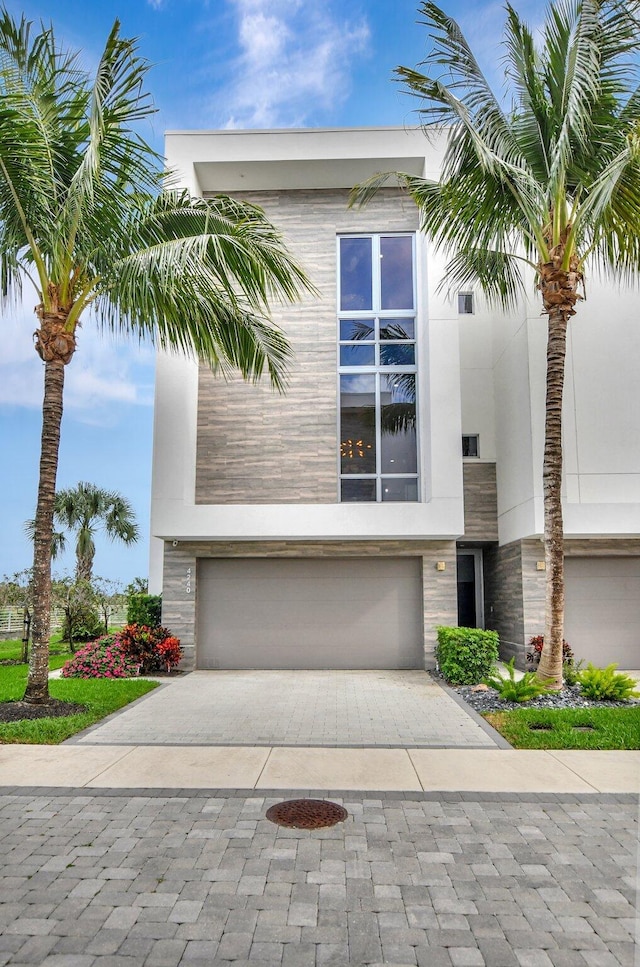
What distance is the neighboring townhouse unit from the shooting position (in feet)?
41.1

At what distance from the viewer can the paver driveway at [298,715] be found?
7266mm

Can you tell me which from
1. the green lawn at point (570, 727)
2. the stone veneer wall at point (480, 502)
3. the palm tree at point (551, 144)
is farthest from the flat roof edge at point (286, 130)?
the green lawn at point (570, 727)

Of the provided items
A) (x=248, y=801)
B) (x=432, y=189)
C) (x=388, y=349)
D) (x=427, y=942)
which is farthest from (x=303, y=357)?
(x=427, y=942)

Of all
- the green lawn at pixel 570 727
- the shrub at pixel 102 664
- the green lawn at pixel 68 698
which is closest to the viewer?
the green lawn at pixel 570 727

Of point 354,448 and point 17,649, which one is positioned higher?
point 354,448

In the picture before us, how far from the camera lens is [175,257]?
25.4ft

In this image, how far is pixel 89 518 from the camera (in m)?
21.8

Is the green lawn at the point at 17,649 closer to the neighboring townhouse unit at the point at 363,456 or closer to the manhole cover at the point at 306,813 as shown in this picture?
the neighboring townhouse unit at the point at 363,456

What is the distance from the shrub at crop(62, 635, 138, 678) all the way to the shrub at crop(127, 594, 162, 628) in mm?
1287

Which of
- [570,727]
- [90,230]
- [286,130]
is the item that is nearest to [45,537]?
[90,230]

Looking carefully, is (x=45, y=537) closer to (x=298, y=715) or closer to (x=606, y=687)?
(x=298, y=715)

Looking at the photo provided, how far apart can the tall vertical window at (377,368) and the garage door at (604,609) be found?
12.2 feet

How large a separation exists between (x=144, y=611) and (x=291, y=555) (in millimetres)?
3340

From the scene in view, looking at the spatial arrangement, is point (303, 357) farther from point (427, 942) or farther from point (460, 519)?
point (427, 942)
